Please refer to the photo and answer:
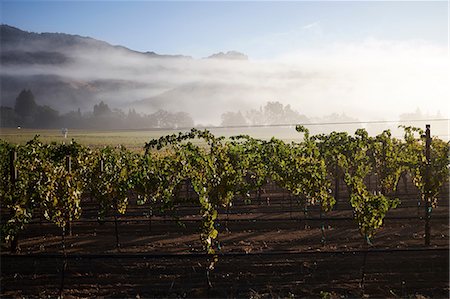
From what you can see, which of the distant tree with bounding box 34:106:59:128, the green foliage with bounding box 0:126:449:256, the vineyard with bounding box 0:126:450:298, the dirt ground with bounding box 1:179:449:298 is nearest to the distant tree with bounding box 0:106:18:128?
the distant tree with bounding box 34:106:59:128

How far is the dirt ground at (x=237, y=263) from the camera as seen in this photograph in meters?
12.7

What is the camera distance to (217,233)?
50.3 feet

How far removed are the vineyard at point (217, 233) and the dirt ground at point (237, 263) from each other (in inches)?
2.2

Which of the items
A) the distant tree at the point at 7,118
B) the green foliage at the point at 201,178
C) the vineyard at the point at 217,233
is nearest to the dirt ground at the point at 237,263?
the vineyard at the point at 217,233

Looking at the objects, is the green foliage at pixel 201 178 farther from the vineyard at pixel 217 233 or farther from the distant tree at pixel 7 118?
the distant tree at pixel 7 118

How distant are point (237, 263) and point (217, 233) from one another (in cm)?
126

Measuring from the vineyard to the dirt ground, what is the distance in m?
0.05

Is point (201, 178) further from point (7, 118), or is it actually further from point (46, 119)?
point (46, 119)

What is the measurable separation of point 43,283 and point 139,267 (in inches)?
121

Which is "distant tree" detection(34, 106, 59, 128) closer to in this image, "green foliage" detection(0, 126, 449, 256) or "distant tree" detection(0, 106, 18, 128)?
"distant tree" detection(0, 106, 18, 128)

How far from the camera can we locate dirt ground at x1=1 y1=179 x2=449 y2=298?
500 inches

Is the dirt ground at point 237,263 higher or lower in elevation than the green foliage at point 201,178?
lower

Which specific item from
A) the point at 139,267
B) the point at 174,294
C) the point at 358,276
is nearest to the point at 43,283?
the point at 139,267

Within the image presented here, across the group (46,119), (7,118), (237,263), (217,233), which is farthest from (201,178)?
(46,119)
